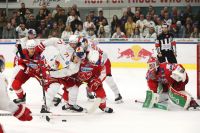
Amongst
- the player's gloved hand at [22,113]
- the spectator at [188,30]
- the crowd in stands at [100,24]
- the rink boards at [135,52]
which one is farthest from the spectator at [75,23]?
the player's gloved hand at [22,113]

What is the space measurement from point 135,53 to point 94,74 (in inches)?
186

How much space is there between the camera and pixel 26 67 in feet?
20.5

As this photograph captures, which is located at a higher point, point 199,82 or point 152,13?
point 152,13

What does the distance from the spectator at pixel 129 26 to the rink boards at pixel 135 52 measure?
0.51 metres

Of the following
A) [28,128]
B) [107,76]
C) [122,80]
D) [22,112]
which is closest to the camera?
[22,112]

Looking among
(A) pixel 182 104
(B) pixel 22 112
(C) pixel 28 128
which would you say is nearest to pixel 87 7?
(A) pixel 182 104

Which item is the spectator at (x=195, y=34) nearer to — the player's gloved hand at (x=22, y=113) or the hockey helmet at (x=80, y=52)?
the hockey helmet at (x=80, y=52)

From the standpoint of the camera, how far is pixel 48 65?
19.4 feet

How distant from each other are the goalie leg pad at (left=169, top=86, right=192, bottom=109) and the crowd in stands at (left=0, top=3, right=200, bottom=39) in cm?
467

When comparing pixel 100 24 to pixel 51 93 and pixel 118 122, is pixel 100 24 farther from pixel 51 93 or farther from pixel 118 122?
pixel 118 122

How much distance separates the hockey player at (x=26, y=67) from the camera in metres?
6.18

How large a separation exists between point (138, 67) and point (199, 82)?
348 cm

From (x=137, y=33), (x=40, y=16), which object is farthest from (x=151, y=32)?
(x=40, y=16)

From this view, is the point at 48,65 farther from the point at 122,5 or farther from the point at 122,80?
the point at 122,5
